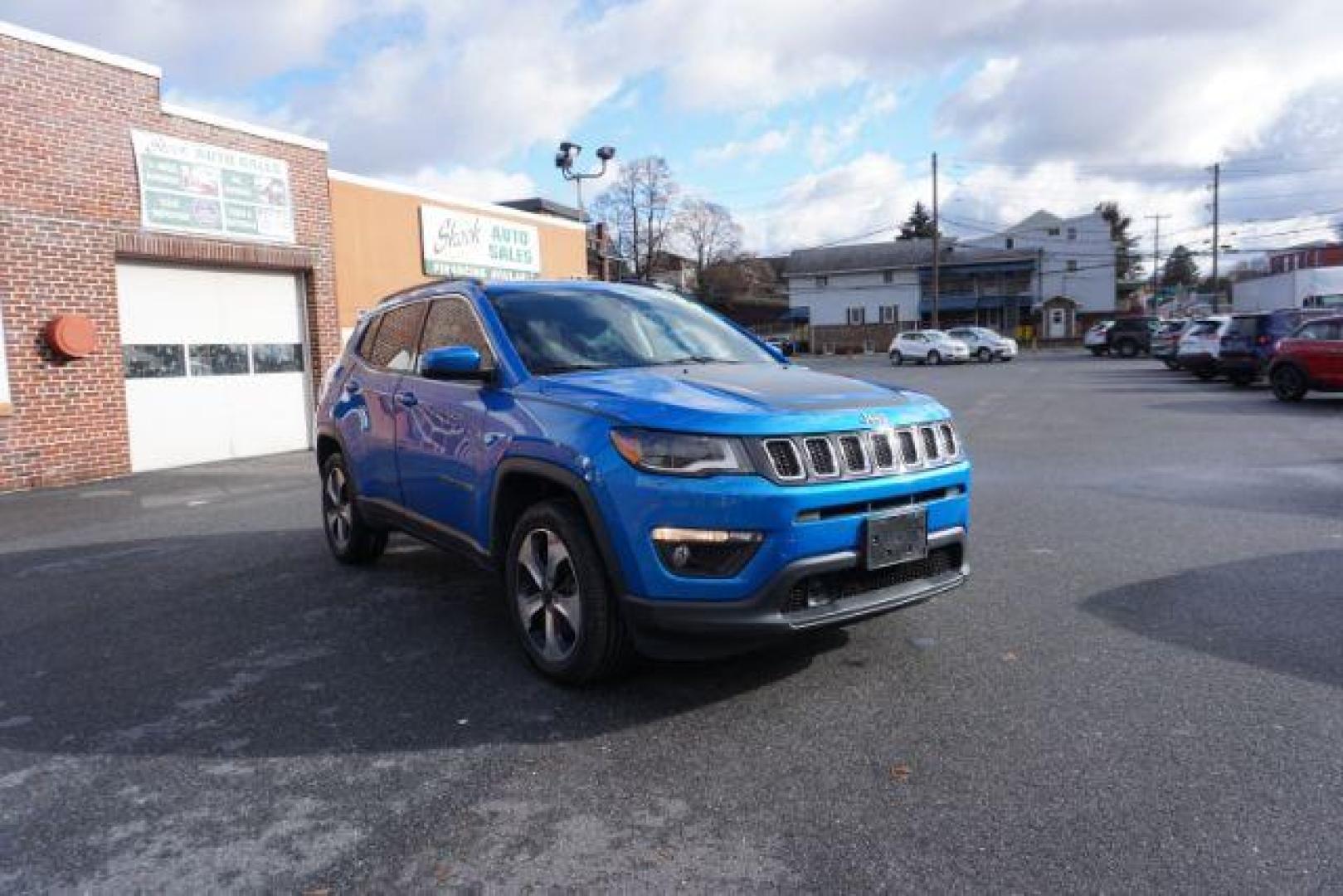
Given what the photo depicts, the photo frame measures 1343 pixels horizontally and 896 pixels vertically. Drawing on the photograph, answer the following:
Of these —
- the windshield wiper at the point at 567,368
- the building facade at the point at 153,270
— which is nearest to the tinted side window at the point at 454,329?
the windshield wiper at the point at 567,368

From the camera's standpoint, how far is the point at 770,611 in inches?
134

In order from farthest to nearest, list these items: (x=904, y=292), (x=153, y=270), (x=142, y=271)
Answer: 1. (x=904, y=292)
2. (x=153, y=270)
3. (x=142, y=271)

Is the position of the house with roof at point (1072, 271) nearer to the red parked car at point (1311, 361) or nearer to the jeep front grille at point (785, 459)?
the red parked car at point (1311, 361)

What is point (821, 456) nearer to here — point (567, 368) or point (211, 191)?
point (567, 368)

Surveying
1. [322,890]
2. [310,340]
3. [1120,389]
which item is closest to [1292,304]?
[1120,389]

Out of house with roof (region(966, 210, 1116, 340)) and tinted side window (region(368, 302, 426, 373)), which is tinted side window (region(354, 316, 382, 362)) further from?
house with roof (region(966, 210, 1116, 340))

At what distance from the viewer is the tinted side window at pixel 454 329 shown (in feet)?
15.1

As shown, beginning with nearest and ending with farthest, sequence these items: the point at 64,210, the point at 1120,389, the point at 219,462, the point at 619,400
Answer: the point at 619,400 < the point at 64,210 < the point at 219,462 < the point at 1120,389

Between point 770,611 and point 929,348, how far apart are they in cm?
3933

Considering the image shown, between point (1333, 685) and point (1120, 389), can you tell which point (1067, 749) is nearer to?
point (1333, 685)

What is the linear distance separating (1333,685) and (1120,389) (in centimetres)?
1971

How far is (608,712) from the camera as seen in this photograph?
3.71 metres

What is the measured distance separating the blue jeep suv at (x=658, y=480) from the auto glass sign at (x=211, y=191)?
9.16 m

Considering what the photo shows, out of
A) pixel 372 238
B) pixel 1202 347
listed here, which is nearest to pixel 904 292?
pixel 1202 347
